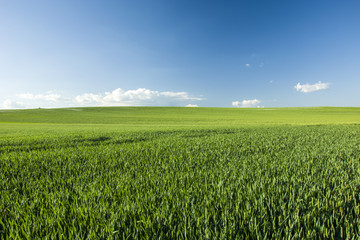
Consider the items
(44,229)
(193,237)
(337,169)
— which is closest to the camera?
(193,237)

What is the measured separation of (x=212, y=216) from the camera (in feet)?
6.21

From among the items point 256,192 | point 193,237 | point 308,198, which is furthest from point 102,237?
point 308,198

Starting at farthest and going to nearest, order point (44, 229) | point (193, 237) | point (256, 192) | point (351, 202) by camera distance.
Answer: point (256, 192) < point (351, 202) < point (44, 229) < point (193, 237)

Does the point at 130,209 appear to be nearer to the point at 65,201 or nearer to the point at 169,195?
the point at 169,195

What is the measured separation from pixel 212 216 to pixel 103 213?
3.84 ft

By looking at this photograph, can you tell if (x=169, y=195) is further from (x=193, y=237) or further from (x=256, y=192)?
(x=256, y=192)

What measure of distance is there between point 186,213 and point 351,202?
6.96 ft

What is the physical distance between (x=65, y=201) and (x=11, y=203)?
0.73 meters

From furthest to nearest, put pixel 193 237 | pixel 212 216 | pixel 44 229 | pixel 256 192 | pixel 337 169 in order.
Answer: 1. pixel 337 169
2. pixel 256 192
3. pixel 212 216
4. pixel 44 229
5. pixel 193 237

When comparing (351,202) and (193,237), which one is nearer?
(193,237)

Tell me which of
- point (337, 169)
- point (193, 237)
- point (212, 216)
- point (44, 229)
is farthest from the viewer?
point (337, 169)

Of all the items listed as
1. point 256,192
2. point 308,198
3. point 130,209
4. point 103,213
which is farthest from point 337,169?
point 103,213

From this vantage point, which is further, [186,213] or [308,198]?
[308,198]

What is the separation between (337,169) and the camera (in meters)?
3.60
